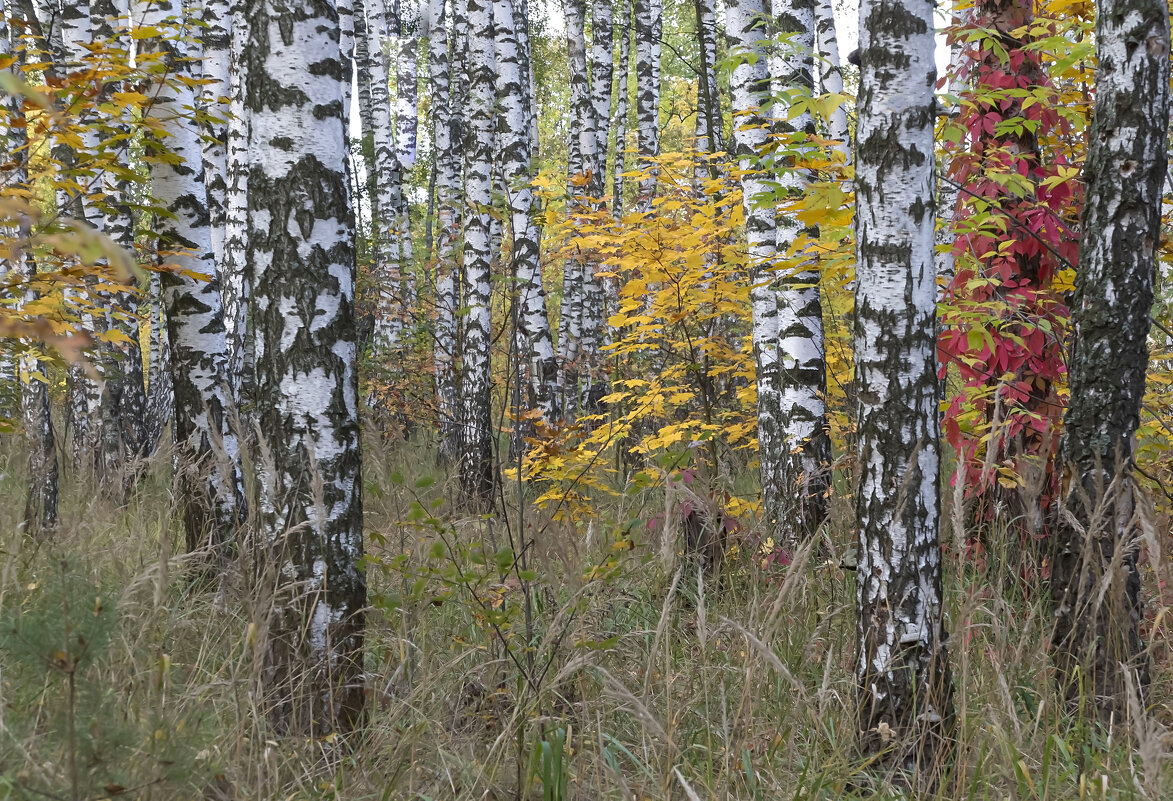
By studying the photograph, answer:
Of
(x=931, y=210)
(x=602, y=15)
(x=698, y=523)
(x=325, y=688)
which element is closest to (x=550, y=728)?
(x=325, y=688)

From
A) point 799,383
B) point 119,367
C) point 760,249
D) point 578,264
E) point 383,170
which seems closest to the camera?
point 799,383

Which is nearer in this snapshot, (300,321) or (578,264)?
(300,321)

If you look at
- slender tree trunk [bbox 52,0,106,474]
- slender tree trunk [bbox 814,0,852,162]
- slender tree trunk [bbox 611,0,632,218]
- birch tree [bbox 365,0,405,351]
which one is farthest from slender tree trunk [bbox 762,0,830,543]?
birch tree [bbox 365,0,405,351]

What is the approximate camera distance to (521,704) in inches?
97.0

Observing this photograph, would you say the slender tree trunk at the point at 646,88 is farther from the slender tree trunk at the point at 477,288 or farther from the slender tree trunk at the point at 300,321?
the slender tree trunk at the point at 300,321

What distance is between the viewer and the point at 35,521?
4992 mm

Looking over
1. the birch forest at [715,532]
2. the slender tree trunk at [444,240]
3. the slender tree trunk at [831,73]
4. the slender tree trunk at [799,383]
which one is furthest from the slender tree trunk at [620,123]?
the birch forest at [715,532]

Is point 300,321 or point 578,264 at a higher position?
point 578,264

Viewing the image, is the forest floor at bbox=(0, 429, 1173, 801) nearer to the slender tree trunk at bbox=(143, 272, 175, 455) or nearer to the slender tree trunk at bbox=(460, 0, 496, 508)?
the slender tree trunk at bbox=(460, 0, 496, 508)

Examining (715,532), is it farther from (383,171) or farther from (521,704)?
(383,171)

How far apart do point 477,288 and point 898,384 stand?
5.90 m

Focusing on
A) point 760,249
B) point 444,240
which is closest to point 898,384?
point 760,249

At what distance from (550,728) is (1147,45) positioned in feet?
9.77

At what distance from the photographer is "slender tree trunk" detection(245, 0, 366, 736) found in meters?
2.81
